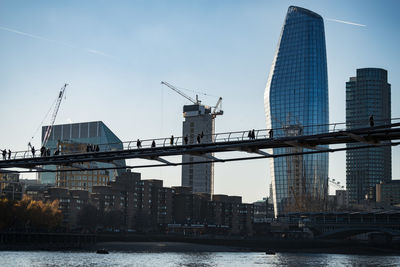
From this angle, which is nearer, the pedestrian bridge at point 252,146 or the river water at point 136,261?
the pedestrian bridge at point 252,146

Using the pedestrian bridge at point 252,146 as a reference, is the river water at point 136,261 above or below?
below

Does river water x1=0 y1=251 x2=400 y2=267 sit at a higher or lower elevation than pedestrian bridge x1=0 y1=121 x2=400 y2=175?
lower

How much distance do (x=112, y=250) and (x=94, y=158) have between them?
11882 cm

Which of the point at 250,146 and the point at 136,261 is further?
the point at 136,261

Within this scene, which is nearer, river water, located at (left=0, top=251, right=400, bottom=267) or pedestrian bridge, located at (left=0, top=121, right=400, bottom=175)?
pedestrian bridge, located at (left=0, top=121, right=400, bottom=175)

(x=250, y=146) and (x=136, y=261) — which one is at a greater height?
(x=250, y=146)

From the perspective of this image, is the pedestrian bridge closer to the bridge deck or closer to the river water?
the bridge deck

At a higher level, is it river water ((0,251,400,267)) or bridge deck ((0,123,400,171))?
bridge deck ((0,123,400,171))

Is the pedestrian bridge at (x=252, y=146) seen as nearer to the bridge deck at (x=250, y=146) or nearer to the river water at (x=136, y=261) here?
the bridge deck at (x=250, y=146)

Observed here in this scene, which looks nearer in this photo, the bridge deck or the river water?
the bridge deck

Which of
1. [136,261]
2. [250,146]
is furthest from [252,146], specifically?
[136,261]

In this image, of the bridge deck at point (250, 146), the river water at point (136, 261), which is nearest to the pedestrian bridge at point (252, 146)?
the bridge deck at point (250, 146)

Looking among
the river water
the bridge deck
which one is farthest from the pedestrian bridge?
the river water

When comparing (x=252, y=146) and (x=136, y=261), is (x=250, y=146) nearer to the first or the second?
(x=252, y=146)
